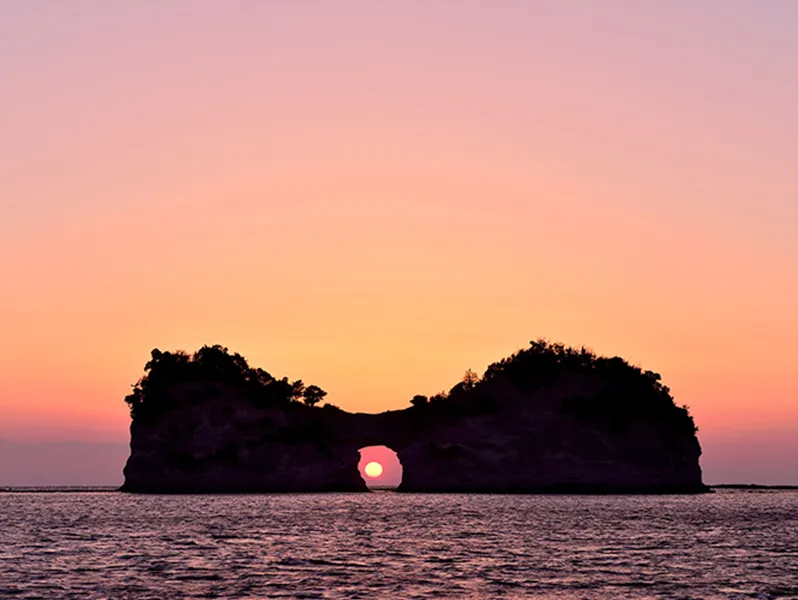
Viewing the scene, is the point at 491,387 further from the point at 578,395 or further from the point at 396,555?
the point at 396,555

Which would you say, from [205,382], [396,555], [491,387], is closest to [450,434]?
[491,387]

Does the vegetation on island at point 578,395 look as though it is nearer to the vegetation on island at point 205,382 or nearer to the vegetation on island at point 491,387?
the vegetation on island at point 491,387

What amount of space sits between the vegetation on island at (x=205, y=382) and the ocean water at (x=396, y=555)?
173ft

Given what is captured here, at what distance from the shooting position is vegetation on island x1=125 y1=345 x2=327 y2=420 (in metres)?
143

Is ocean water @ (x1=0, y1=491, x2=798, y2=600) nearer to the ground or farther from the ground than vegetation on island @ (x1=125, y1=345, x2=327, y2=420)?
nearer to the ground

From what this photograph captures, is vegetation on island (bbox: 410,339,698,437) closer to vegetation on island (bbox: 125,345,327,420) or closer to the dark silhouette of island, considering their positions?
the dark silhouette of island

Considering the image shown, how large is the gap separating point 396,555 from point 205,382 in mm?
97279

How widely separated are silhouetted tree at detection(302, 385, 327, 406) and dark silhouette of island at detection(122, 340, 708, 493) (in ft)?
4.26

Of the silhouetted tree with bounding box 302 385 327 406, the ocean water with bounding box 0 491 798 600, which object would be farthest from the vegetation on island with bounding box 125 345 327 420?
the ocean water with bounding box 0 491 798 600

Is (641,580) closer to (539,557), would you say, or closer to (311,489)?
(539,557)

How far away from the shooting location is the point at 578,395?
139 meters

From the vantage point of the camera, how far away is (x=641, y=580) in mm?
41562

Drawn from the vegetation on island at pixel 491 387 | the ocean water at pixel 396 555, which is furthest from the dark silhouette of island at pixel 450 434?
the ocean water at pixel 396 555

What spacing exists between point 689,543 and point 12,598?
39.7m
